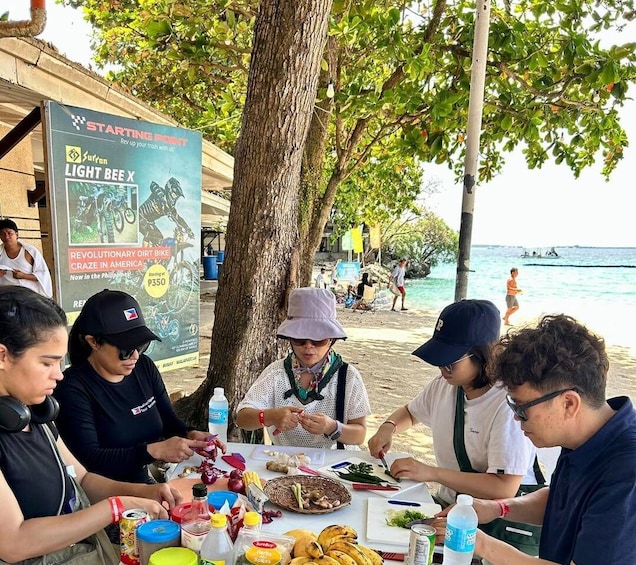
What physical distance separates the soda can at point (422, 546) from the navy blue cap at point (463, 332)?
830 millimetres

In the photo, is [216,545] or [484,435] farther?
[484,435]

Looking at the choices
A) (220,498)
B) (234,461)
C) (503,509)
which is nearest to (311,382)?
(234,461)

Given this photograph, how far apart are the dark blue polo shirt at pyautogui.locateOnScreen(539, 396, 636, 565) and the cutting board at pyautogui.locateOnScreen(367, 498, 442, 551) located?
43cm

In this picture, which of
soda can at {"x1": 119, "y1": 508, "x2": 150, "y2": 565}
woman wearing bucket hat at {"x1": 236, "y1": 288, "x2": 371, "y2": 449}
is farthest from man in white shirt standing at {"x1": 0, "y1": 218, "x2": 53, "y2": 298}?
soda can at {"x1": 119, "y1": 508, "x2": 150, "y2": 565}

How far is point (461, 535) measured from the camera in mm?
1483

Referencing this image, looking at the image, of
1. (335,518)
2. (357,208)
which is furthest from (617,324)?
(335,518)

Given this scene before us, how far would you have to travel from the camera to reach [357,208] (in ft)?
64.5

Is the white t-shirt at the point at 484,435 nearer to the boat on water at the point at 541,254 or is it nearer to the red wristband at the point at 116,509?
the red wristband at the point at 116,509

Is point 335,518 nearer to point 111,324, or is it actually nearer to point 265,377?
point 265,377

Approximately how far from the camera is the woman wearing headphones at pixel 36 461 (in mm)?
1500

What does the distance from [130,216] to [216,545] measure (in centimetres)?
347

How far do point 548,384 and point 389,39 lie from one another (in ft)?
15.2

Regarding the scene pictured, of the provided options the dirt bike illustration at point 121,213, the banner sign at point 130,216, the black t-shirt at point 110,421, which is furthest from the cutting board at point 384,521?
the dirt bike illustration at point 121,213

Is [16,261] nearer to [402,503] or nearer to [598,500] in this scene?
[402,503]
